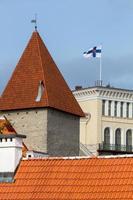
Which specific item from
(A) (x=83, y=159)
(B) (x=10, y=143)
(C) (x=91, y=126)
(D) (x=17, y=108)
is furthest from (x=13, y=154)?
(C) (x=91, y=126)

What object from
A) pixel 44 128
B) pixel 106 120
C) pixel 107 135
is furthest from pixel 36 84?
pixel 106 120

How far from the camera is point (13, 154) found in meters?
23.1

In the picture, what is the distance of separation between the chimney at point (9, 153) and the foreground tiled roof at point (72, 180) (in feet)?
0.73

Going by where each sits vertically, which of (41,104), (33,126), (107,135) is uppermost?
(107,135)

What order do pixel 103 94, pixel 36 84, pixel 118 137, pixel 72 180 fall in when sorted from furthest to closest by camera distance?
pixel 118 137 < pixel 103 94 < pixel 36 84 < pixel 72 180

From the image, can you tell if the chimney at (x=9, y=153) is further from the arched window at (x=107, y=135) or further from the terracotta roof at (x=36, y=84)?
the arched window at (x=107, y=135)

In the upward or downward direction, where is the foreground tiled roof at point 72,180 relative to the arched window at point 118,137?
downward

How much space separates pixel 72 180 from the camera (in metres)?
22.0

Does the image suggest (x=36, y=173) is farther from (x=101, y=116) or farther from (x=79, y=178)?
(x=101, y=116)

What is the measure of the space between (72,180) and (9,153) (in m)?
2.08

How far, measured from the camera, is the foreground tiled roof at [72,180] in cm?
2131

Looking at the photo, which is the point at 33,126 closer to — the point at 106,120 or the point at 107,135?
the point at 107,135

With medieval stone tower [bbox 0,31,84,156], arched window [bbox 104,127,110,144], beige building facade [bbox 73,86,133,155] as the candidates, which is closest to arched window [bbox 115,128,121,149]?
beige building facade [bbox 73,86,133,155]

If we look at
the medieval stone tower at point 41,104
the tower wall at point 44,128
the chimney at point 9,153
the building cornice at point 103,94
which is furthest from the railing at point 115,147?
the chimney at point 9,153
